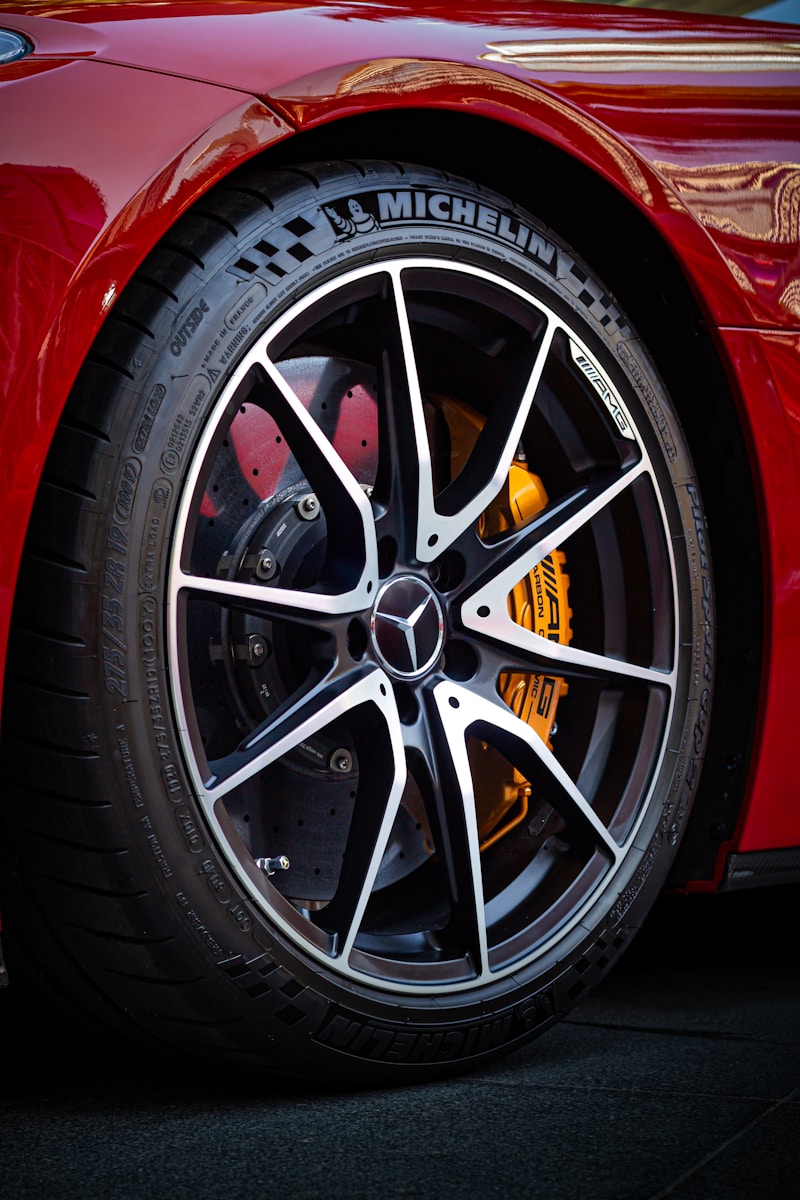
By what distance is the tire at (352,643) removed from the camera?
1302mm

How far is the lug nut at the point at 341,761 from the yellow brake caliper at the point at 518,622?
0.91 ft

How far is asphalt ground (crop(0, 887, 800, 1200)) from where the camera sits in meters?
1.17

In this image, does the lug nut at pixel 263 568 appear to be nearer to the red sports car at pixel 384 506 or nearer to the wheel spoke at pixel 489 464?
the red sports car at pixel 384 506

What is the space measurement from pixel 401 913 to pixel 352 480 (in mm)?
616

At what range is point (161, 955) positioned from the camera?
133 centimetres

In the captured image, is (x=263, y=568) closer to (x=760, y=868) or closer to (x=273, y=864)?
(x=273, y=864)

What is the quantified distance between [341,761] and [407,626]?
0.23m

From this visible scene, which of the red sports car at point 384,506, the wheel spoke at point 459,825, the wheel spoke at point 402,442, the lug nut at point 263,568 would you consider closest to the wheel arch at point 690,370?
the red sports car at point 384,506

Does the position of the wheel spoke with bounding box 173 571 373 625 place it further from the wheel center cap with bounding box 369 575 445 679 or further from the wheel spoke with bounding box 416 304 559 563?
the wheel spoke with bounding box 416 304 559 563

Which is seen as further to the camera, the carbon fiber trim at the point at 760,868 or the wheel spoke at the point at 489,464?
the carbon fiber trim at the point at 760,868

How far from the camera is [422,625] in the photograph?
1598mm

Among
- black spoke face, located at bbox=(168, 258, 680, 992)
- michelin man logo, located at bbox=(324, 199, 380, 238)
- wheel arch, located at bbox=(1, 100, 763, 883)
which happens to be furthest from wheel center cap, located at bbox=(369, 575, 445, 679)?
wheel arch, located at bbox=(1, 100, 763, 883)

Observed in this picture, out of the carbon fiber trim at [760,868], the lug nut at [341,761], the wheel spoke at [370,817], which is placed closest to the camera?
the wheel spoke at [370,817]

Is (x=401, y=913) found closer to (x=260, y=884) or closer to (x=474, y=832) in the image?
(x=474, y=832)
